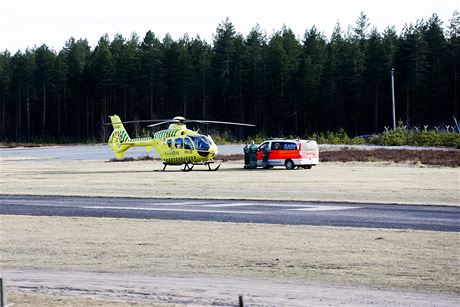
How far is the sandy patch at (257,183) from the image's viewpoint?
3256 centimetres

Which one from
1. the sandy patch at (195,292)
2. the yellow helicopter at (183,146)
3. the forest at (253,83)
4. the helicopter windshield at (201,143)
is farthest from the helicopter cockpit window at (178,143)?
the forest at (253,83)

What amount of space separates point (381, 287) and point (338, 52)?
102 m

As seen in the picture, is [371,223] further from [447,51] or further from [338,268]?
[447,51]

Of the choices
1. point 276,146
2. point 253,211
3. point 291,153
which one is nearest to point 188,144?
point 276,146

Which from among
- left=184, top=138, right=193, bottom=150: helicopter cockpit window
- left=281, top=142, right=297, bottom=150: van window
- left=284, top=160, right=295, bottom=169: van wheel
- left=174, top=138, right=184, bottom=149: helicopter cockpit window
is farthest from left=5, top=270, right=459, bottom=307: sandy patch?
left=174, top=138, right=184, bottom=149: helicopter cockpit window

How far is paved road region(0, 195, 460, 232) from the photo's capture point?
22.9 metres

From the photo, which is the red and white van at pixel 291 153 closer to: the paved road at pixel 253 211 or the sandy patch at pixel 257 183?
the sandy patch at pixel 257 183

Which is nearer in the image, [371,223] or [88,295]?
[88,295]

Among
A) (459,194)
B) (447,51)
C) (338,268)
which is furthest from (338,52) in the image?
(338,268)

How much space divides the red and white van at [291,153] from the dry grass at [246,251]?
86.5 ft

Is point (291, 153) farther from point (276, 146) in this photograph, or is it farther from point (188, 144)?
point (188, 144)

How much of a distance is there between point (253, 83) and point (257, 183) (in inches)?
3075

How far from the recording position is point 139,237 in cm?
2014

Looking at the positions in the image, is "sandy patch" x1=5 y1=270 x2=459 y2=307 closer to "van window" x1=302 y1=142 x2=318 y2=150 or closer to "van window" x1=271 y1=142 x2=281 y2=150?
"van window" x1=302 y1=142 x2=318 y2=150
